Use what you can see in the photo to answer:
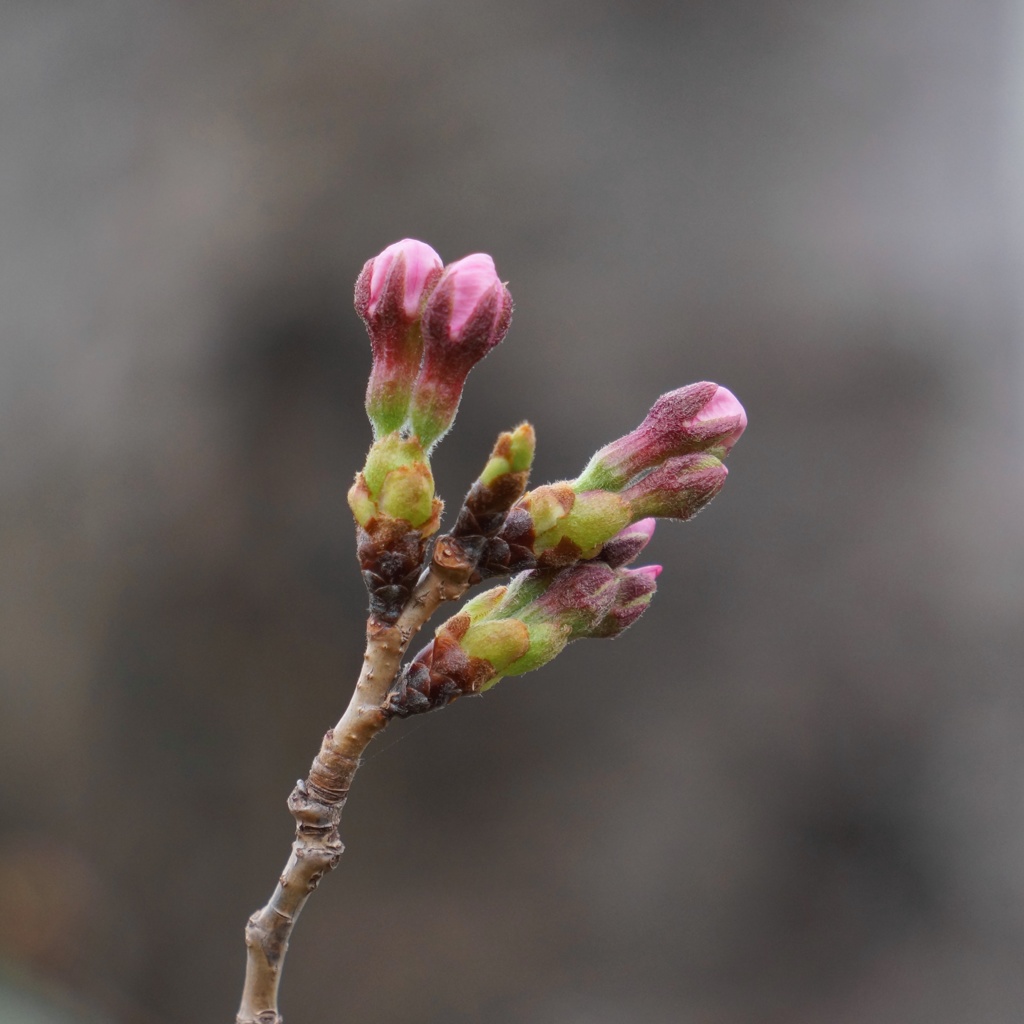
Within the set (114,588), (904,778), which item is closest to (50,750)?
(114,588)

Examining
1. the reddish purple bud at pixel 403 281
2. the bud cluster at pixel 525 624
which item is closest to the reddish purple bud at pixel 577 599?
the bud cluster at pixel 525 624

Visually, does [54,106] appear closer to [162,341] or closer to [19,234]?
[19,234]

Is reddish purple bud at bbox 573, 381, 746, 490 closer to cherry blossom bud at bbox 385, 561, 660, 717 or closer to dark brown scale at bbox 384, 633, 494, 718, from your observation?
cherry blossom bud at bbox 385, 561, 660, 717

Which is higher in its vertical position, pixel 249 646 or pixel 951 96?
pixel 951 96

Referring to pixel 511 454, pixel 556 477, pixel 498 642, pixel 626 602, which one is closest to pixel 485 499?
pixel 511 454

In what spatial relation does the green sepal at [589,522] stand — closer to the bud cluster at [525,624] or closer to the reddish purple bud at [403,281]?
the bud cluster at [525,624]

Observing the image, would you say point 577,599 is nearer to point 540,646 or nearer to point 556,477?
point 540,646
